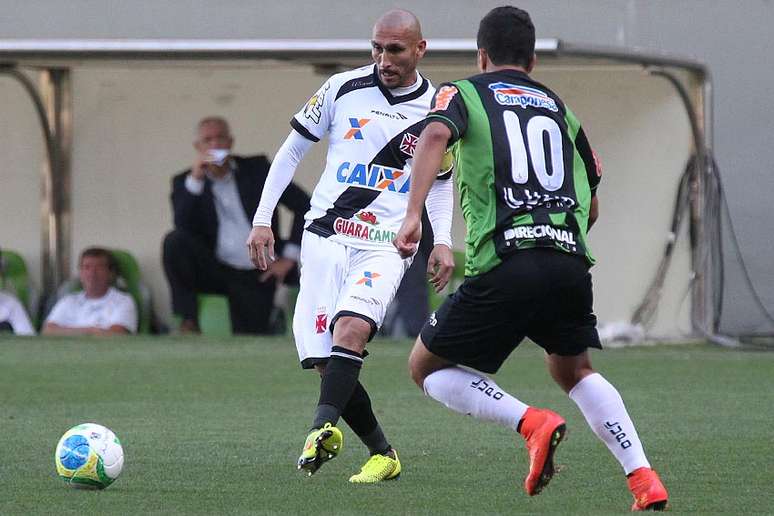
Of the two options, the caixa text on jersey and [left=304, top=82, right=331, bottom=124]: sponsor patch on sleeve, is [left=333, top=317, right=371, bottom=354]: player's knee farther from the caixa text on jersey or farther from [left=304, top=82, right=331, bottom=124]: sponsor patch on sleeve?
[left=304, top=82, right=331, bottom=124]: sponsor patch on sleeve

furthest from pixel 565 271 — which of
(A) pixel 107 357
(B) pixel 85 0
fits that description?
(B) pixel 85 0

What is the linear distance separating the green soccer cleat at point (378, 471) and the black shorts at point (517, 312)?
104cm

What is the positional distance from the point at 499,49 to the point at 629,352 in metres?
8.40

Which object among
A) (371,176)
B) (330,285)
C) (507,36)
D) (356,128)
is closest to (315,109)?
(356,128)

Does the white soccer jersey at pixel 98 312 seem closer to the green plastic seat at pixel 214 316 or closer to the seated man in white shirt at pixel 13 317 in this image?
the seated man in white shirt at pixel 13 317

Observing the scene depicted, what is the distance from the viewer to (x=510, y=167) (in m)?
5.49

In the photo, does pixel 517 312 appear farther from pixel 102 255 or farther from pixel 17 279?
pixel 17 279

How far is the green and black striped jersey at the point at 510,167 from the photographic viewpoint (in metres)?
5.48

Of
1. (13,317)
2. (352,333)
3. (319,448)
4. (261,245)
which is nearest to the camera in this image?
(319,448)

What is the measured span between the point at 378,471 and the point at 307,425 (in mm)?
2189

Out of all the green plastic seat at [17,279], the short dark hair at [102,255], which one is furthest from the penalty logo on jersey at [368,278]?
the green plastic seat at [17,279]

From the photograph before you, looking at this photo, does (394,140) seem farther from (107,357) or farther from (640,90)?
(640,90)

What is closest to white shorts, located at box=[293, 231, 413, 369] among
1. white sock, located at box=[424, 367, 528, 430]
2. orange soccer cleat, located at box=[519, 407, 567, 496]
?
white sock, located at box=[424, 367, 528, 430]

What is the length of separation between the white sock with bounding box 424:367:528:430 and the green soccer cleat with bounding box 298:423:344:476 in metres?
0.46
